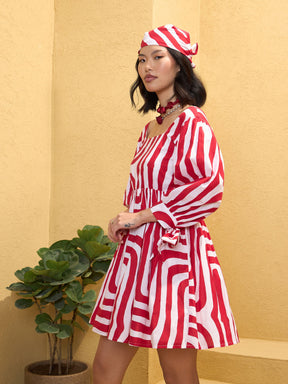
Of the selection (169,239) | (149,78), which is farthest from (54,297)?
(149,78)

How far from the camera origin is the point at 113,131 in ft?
8.73

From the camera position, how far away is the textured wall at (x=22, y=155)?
94.3 inches

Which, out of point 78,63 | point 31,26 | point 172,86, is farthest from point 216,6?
point 172,86

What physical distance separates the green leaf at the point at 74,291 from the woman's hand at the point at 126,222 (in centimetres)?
68

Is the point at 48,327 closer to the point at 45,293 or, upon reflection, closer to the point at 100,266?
the point at 45,293

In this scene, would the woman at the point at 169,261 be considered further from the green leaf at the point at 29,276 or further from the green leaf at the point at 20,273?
the green leaf at the point at 20,273

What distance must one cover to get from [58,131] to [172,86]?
3.70 feet

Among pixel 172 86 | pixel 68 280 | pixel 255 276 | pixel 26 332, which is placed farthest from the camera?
pixel 255 276

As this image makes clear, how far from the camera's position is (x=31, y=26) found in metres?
2.58

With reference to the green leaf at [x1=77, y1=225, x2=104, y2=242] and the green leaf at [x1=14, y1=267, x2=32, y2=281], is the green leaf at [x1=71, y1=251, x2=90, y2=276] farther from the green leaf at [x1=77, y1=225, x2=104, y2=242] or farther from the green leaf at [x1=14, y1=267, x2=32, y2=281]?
the green leaf at [x1=14, y1=267, x2=32, y2=281]

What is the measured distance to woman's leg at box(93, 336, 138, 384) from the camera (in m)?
1.63

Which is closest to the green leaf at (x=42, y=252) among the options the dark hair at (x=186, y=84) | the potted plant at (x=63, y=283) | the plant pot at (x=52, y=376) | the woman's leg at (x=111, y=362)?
the potted plant at (x=63, y=283)

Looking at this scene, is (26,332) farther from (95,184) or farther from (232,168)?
(232,168)

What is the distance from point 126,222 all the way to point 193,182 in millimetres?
250
